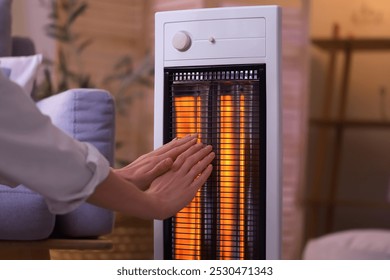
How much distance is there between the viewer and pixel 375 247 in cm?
218

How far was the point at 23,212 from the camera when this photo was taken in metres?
1.44

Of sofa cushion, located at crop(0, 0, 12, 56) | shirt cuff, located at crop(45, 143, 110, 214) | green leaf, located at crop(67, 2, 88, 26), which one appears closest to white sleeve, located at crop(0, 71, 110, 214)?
shirt cuff, located at crop(45, 143, 110, 214)

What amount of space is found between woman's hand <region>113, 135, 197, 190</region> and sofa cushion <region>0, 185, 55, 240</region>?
0.23 meters

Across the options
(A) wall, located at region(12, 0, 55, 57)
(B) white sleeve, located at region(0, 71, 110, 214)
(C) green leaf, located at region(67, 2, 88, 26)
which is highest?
(B) white sleeve, located at region(0, 71, 110, 214)

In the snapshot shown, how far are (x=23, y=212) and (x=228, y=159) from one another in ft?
1.31

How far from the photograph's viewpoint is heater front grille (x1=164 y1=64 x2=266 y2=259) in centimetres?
143

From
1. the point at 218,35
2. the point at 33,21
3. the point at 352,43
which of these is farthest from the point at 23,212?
the point at 352,43

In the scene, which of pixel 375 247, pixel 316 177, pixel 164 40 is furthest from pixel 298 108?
pixel 164 40

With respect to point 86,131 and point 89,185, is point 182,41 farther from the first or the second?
point 89,185

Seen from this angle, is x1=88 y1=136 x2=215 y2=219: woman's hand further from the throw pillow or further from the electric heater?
the throw pillow

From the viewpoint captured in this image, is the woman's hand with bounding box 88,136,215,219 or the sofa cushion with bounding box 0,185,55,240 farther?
the sofa cushion with bounding box 0,185,55,240

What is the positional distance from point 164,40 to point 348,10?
2.24 meters

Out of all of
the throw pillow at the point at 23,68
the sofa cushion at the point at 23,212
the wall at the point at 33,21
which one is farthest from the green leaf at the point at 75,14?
the sofa cushion at the point at 23,212

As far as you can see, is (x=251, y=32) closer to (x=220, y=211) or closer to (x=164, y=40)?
(x=164, y=40)
